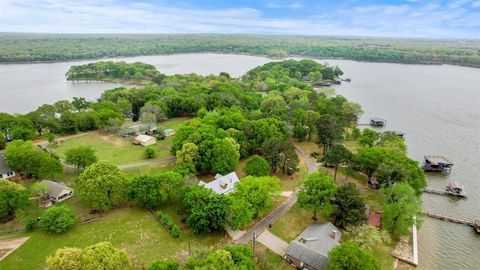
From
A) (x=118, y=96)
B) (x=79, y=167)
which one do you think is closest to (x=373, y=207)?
(x=79, y=167)

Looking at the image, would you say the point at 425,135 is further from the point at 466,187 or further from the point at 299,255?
the point at 299,255

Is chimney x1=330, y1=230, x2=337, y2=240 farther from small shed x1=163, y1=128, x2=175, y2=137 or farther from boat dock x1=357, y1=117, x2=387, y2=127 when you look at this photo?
boat dock x1=357, y1=117, x2=387, y2=127

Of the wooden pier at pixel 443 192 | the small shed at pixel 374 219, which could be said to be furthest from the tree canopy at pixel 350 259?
the wooden pier at pixel 443 192

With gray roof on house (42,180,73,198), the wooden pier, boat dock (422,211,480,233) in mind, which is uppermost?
gray roof on house (42,180,73,198)

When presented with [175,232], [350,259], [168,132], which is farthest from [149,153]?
[350,259]

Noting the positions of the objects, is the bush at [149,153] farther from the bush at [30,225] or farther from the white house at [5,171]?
the bush at [30,225]

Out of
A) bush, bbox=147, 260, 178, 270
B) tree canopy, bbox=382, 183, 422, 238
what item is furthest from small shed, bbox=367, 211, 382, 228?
bush, bbox=147, 260, 178, 270

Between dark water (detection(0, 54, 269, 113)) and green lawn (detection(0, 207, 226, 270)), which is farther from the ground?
dark water (detection(0, 54, 269, 113))
